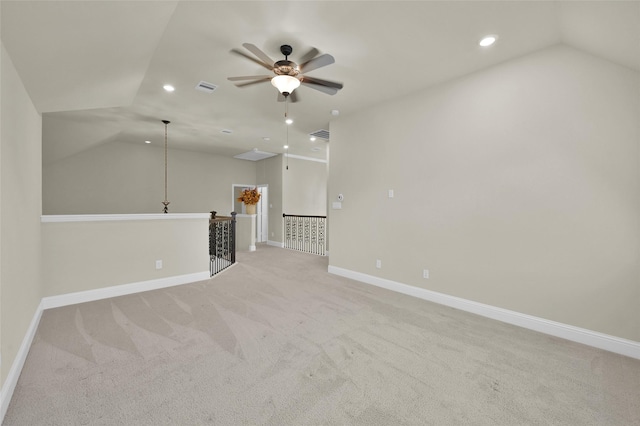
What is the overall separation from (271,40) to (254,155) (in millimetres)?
6094

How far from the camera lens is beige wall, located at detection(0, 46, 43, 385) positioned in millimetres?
1810

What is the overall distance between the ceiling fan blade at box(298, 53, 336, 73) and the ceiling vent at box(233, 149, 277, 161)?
18.0 feet

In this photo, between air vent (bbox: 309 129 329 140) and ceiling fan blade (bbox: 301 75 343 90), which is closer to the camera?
ceiling fan blade (bbox: 301 75 343 90)

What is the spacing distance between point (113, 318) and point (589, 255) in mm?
4937

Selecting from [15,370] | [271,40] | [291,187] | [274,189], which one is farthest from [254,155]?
[15,370]

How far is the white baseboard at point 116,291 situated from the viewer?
11.0 feet

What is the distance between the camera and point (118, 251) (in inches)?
150

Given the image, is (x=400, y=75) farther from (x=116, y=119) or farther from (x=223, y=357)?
(x=116, y=119)

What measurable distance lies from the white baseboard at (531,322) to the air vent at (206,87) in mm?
3771

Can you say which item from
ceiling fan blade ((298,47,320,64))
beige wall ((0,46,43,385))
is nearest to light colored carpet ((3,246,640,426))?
beige wall ((0,46,43,385))

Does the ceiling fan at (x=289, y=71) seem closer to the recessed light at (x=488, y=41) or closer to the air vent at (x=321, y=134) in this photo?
the recessed light at (x=488, y=41)

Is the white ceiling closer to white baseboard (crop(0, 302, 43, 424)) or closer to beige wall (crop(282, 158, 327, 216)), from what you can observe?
white baseboard (crop(0, 302, 43, 424))

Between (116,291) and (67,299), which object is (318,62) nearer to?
(116,291)

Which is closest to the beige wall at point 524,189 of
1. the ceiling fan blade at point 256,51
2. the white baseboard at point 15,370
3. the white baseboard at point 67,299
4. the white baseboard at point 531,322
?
the white baseboard at point 531,322
